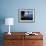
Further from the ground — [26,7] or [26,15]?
[26,7]

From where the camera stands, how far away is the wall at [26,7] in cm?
461

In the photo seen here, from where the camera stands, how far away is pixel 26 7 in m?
4.62

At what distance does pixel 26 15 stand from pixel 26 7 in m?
0.28

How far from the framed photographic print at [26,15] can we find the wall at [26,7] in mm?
108

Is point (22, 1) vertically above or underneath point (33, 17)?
above

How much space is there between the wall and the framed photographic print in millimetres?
108

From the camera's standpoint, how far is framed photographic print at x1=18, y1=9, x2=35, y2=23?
15.1ft

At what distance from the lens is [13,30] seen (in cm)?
466

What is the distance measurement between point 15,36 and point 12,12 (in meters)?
1.00

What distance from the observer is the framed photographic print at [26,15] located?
461cm

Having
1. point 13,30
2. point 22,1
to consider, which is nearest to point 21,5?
point 22,1

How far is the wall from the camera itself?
4613 millimetres

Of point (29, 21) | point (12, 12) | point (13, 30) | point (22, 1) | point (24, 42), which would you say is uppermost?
point (22, 1)

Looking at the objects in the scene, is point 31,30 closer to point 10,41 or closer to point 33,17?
point 33,17
